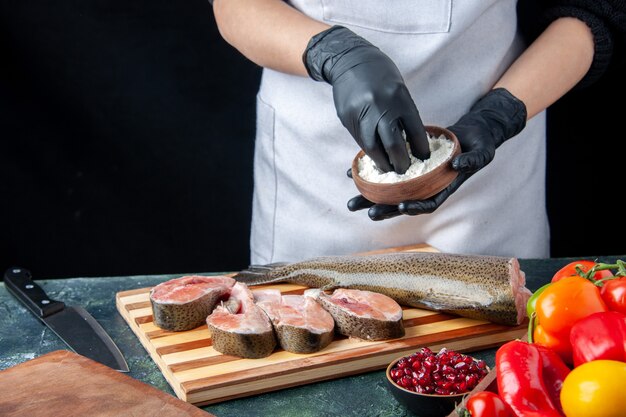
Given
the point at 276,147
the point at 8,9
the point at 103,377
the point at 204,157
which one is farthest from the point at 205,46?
the point at 103,377

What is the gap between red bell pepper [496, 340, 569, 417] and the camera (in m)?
1.36

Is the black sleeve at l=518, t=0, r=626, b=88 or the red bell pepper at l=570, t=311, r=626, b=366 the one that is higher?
the black sleeve at l=518, t=0, r=626, b=88

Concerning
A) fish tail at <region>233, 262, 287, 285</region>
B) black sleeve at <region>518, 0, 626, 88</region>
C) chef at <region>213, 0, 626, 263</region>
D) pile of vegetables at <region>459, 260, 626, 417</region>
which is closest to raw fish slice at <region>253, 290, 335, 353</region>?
fish tail at <region>233, 262, 287, 285</region>

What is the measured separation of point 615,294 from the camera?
1.52m

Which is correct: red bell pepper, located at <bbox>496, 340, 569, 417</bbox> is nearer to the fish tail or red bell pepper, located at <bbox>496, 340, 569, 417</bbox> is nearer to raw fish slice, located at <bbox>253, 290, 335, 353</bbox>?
raw fish slice, located at <bbox>253, 290, 335, 353</bbox>

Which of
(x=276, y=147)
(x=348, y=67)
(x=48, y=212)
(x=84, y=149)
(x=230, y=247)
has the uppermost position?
(x=348, y=67)

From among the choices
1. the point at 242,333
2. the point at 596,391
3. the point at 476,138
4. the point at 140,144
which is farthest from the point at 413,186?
the point at 140,144

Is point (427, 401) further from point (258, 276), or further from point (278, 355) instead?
point (258, 276)

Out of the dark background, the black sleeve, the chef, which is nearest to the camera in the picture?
the chef

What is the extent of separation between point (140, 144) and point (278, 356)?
2.26 metres

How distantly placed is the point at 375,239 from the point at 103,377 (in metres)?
1.21

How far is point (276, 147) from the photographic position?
2836 mm

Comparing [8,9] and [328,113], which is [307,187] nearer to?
[328,113]

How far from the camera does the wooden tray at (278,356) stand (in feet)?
5.88
